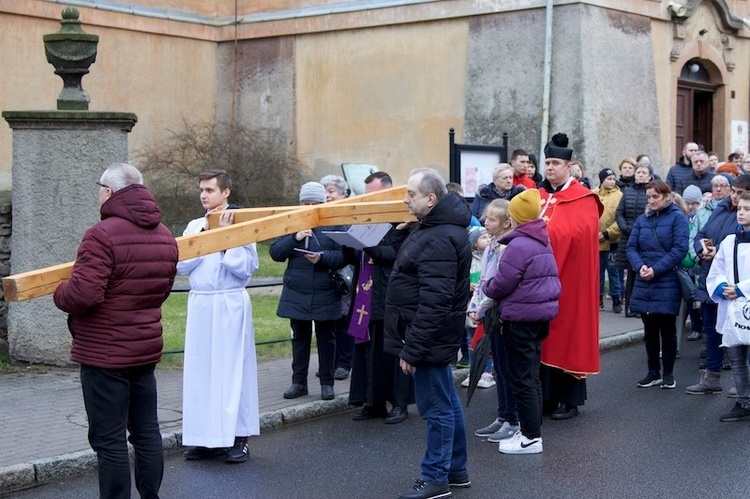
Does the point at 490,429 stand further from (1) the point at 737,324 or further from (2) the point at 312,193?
(2) the point at 312,193

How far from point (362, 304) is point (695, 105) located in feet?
49.1

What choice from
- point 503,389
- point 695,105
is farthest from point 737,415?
point 695,105

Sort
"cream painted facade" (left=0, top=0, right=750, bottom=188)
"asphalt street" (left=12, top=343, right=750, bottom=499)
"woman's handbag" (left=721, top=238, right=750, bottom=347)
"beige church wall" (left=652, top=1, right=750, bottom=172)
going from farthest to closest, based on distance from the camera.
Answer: "beige church wall" (left=652, top=1, right=750, bottom=172) < "cream painted facade" (left=0, top=0, right=750, bottom=188) < "woman's handbag" (left=721, top=238, right=750, bottom=347) < "asphalt street" (left=12, top=343, right=750, bottom=499)

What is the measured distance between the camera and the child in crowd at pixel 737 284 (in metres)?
8.52

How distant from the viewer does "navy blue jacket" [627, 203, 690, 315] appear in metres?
9.62

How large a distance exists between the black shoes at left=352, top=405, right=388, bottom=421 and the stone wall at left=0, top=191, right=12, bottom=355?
3530 millimetres

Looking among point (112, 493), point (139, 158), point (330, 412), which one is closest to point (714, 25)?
point (139, 158)

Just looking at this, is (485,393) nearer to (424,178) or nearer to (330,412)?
(330,412)

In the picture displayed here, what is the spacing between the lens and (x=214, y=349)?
7.25 m

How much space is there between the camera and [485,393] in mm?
9680

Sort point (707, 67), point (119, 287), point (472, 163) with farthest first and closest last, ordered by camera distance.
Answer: point (707, 67)
point (472, 163)
point (119, 287)

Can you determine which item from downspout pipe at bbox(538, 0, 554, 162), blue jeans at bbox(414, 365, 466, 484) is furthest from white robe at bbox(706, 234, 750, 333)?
downspout pipe at bbox(538, 0, 554, 162)

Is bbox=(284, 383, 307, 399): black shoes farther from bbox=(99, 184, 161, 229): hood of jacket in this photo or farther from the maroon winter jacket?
bbox=(99, 184, 161, 229): hood of jacket

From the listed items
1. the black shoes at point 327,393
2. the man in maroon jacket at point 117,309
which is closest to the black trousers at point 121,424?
the man in maroon jacket at point 117,309
